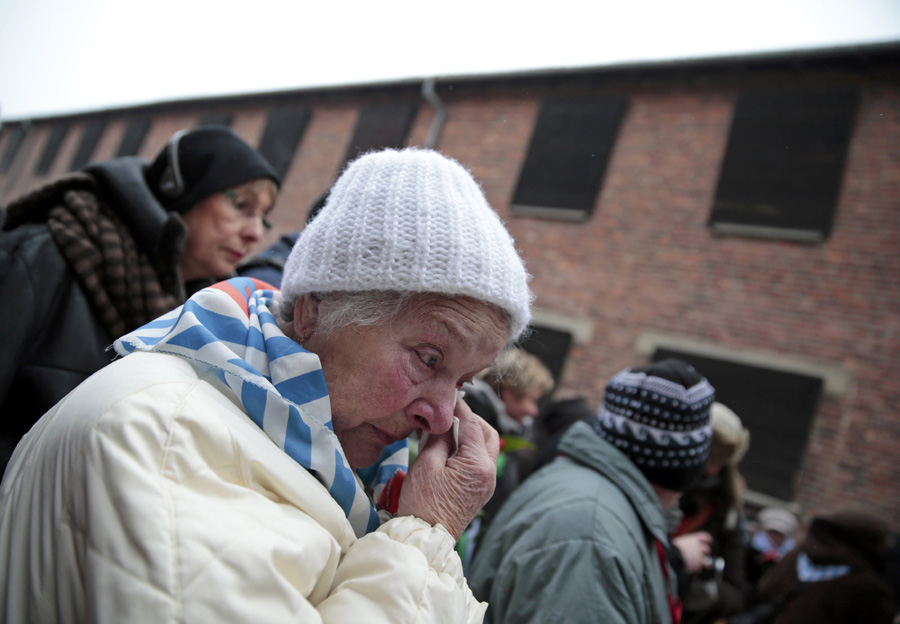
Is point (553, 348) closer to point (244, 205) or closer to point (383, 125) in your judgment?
point (383, 125)

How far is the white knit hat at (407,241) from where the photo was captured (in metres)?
1.12

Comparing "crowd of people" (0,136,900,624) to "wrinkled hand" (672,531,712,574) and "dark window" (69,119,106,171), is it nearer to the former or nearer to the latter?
"wrinkled hand" (672,531,712,574)

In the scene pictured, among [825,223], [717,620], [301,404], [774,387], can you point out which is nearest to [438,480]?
[301,404]

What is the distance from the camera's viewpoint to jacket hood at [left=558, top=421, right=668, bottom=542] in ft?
5.89

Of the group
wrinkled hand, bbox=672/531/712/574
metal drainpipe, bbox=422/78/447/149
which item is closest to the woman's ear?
wrinkled hand, bbox=672/531/712/574

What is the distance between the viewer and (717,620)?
3.30 metres

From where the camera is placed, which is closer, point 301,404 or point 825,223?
point 301,404

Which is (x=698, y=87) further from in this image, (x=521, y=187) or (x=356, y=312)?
(x=356, y=312)

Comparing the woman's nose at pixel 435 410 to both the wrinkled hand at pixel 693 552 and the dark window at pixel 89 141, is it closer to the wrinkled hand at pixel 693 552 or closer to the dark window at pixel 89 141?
the wrinkled hand at pixel 693 552

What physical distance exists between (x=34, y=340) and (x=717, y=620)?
389cm

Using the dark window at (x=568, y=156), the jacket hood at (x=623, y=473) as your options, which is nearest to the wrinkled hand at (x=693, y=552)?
the jacket hood at (x=623, y=473)

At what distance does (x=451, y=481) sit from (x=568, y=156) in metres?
7.73

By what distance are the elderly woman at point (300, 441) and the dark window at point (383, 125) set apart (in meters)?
8.88

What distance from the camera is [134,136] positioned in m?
16.4
